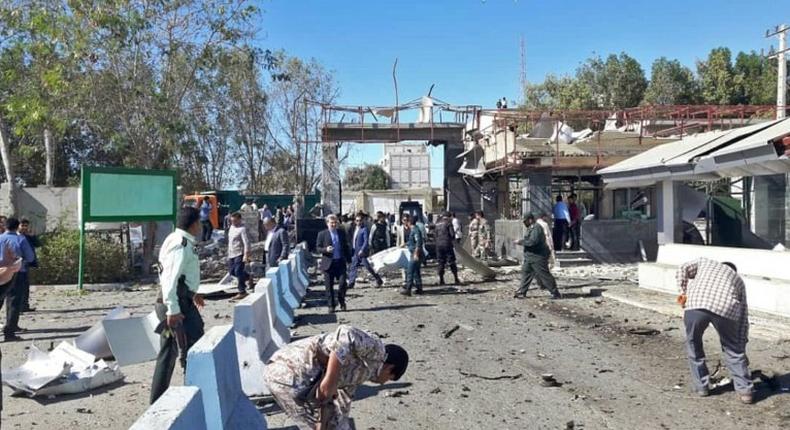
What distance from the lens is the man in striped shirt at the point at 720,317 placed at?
22.0ft

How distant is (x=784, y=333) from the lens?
9.47 m

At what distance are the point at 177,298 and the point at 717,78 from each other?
49033 millimetres

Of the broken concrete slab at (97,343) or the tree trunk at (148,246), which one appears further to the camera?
the tree trunk at (148,246)

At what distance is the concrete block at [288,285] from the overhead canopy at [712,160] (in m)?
7.77

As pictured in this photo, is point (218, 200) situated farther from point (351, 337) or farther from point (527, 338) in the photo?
point (351, 337)

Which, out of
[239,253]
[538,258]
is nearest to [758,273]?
[538,258]

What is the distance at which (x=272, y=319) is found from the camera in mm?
8594

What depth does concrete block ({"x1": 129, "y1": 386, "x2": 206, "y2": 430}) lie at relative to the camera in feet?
9.56

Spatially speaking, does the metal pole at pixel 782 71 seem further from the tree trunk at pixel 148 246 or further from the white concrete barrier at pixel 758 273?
the tree trunk at pixel 148 246

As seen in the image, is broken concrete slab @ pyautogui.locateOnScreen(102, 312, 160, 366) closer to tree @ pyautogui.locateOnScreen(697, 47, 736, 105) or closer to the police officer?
the police officer

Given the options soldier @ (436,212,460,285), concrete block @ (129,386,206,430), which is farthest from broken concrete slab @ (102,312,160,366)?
soldier @ (436,212,460,285)

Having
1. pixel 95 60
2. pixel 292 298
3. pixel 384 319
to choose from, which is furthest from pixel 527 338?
pixel 95 60

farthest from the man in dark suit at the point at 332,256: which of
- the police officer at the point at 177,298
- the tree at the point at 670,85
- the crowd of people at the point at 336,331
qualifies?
the tree at the point at 670,85

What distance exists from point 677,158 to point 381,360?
1165 cm
